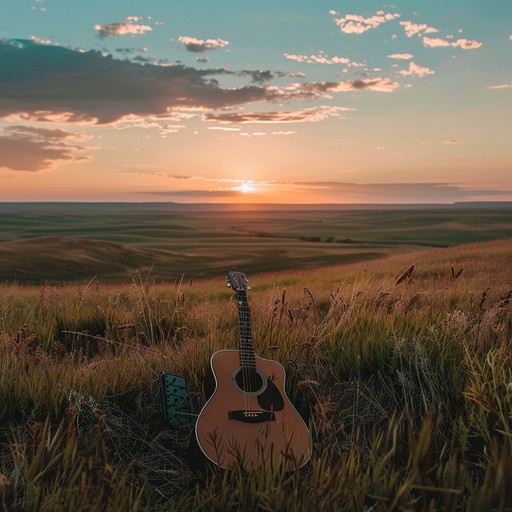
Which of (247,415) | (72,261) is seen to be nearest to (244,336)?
(247,415)

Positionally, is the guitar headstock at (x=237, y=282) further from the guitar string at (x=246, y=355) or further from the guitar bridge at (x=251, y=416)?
the guitar bridge at (x=251, y=416)

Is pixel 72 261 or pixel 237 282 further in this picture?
pixel 72 261

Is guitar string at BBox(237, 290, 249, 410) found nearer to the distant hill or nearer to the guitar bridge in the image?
the guitar bridge

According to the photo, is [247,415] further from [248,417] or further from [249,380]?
[249,380]

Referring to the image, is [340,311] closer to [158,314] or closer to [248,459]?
[158,314]

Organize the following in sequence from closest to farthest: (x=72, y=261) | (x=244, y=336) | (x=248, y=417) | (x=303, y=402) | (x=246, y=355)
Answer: (x=248, y=417) < (x=246, y=355) < (x=303, y=402) < (x=244, y=336) < (x=72, y=261)

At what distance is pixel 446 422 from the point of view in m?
3.82

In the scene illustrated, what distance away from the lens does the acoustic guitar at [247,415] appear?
3.08 m

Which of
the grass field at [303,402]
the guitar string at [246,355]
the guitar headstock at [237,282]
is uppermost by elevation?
the guitar headstock at [237,282]

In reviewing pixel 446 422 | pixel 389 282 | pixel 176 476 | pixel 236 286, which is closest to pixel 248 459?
pixel 176 476

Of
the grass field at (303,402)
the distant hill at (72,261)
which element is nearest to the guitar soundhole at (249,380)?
the grass field at (303,402)

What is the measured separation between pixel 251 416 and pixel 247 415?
0.03 meters

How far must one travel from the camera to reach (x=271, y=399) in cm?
371

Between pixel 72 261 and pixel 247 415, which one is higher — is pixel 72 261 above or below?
below
